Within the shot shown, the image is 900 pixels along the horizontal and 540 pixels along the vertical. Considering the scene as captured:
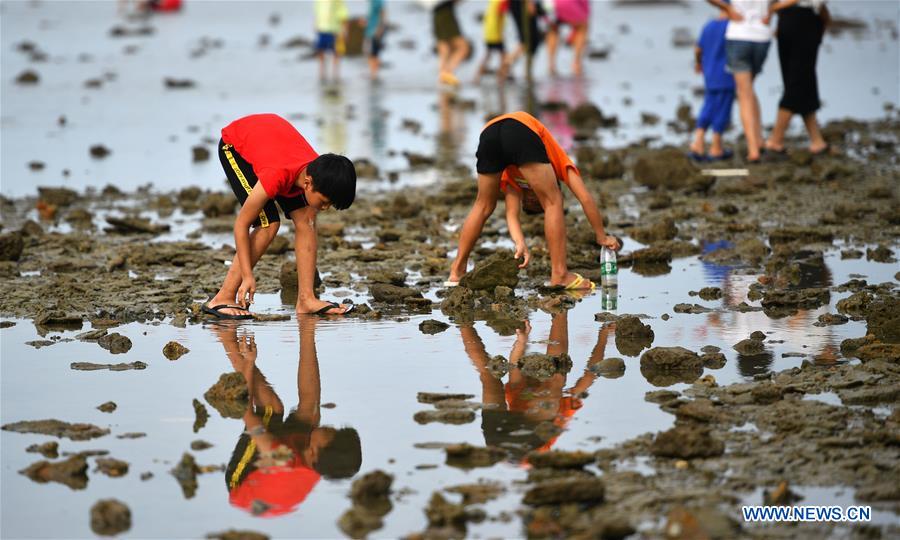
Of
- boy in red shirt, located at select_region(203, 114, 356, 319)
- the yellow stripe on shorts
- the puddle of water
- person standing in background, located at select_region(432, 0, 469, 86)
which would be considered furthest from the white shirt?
person standing in background, located at select_region(432, 0, 469, 86)

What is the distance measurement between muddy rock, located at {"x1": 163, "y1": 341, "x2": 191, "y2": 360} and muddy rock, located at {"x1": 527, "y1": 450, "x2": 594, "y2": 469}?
2.70m

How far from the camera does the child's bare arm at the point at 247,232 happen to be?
836 cm

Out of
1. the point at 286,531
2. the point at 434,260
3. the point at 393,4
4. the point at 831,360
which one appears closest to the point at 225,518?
the point at 286,531

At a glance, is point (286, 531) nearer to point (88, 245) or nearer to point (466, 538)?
point (466, 538)

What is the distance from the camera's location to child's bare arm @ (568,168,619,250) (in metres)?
9.27

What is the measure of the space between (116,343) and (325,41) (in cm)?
1843

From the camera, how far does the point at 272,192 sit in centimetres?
825

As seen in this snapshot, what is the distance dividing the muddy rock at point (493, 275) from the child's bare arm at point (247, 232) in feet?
4.91

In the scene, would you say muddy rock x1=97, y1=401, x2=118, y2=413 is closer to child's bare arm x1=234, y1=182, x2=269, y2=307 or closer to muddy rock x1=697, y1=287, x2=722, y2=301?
child's bare arm x1=234, y1=182, x2=269, y2=307

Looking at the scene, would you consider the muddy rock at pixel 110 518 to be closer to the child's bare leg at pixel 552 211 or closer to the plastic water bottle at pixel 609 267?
the child's bare leg at pixel 552 211

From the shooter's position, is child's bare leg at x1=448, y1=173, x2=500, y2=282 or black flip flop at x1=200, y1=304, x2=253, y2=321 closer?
black flip flop at x1=200, y1=304, x2=253, y2=321

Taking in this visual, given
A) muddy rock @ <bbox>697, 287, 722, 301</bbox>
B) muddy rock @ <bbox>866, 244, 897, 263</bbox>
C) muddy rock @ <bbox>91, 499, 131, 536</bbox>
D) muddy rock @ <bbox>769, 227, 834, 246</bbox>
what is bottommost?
muddy rock @ <bbox>769, 227, 834, 246</bbox>

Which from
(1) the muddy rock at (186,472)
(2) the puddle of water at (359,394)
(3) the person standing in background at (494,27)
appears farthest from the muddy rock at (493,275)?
(3) the person standing in background at (494,27)

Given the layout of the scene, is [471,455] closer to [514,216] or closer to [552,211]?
[552,211]
